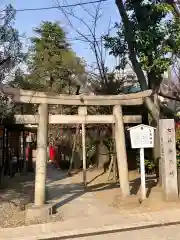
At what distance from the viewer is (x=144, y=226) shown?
824 cm

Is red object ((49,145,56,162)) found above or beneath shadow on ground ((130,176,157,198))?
above

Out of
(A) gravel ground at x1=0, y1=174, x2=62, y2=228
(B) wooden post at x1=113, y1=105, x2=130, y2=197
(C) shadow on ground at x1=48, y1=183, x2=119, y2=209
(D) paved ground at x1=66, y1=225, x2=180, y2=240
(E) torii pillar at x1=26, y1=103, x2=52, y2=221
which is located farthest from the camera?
(C) shadow on ground at x1=48, y1=183, x2=119, y2=209

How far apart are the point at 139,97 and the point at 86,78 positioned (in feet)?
36.1

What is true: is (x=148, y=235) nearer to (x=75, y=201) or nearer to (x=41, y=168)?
(x=41, y=168)

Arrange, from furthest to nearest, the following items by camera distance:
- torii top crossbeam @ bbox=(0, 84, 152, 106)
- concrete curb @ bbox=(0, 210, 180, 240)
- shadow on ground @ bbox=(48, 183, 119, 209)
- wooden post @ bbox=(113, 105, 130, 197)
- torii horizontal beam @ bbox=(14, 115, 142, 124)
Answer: shadow on ground @ bbox=(48, 183, 119, 209) → wooden post @ bbox=(113, 105, 130, 197) → torii horizontal beam @ bbox=(14, 115, 142, 124) → torii top crossbeam @ bbox=(0, 84, 152, 106) → concrete curb @ bbox=(0, 210, 180, 240)

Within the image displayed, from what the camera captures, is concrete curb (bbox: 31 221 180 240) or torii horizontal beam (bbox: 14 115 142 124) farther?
torii horizontal beam (bbox: 14 115 142 124)

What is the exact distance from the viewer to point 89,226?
26.9 feet

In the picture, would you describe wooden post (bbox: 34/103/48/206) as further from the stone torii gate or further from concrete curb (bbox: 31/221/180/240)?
concrete curb (bbox: 31/221/180/240)

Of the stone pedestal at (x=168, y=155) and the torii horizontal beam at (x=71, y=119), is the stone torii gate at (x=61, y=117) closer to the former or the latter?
the torii horizontal beam at (x=71, y=119)

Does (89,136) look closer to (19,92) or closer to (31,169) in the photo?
(31,169)

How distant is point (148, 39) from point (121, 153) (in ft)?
11.5

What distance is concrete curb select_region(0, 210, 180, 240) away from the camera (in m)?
7.67

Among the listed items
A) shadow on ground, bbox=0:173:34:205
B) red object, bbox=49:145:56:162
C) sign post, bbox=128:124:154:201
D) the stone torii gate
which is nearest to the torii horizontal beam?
the stone torii gate

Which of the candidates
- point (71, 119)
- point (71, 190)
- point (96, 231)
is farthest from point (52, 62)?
point (96, 231)
